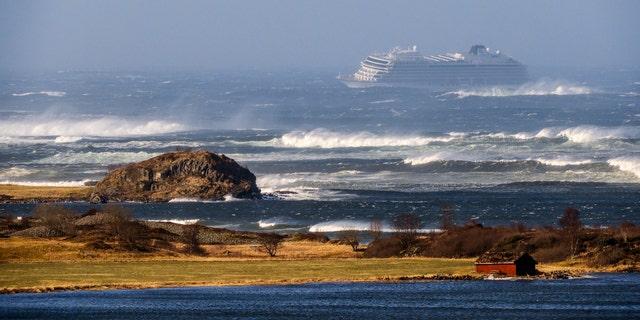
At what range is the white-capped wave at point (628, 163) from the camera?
91.4 metres

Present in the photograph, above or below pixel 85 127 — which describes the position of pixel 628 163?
below

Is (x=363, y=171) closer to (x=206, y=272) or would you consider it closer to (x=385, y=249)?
(x=385, y=249)

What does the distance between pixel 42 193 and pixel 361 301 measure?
40195mm

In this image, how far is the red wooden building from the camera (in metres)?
53.7

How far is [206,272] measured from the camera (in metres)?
56.4

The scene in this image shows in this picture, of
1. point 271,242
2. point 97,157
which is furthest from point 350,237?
point 97,157

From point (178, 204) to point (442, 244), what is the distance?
2431 cm

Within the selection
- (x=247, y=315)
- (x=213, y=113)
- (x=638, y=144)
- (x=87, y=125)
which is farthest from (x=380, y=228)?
(x=213, y=113)

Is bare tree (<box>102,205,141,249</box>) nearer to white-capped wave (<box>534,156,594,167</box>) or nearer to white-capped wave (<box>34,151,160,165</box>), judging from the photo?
white-capped wave (<box>534,156,594,167</box>)

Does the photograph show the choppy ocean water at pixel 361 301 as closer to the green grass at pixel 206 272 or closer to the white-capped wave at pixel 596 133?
the green grass at pixel 206 272

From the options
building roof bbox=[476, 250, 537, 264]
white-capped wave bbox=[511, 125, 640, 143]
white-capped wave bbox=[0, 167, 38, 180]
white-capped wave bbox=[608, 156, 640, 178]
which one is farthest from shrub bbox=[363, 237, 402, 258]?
white-capped wave bbox=[511, 125, 640, 143]

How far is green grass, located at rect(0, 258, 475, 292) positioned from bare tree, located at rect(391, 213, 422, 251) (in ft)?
8.03

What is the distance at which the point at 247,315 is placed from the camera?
4669 centimetres

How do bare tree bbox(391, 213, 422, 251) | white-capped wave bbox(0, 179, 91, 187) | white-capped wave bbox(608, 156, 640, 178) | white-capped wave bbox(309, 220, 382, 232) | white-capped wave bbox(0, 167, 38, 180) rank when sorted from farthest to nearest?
white-capped wave bbox(0, 167, 38, 180)
white-capped wave bbox(608, 156, 640, 178)
white-capped wave bbox(0, 179, 91, 187)
white-capped wave bbox(309, 220, 382, 232)
bare tree bbox(391, 213, 422, 251)
